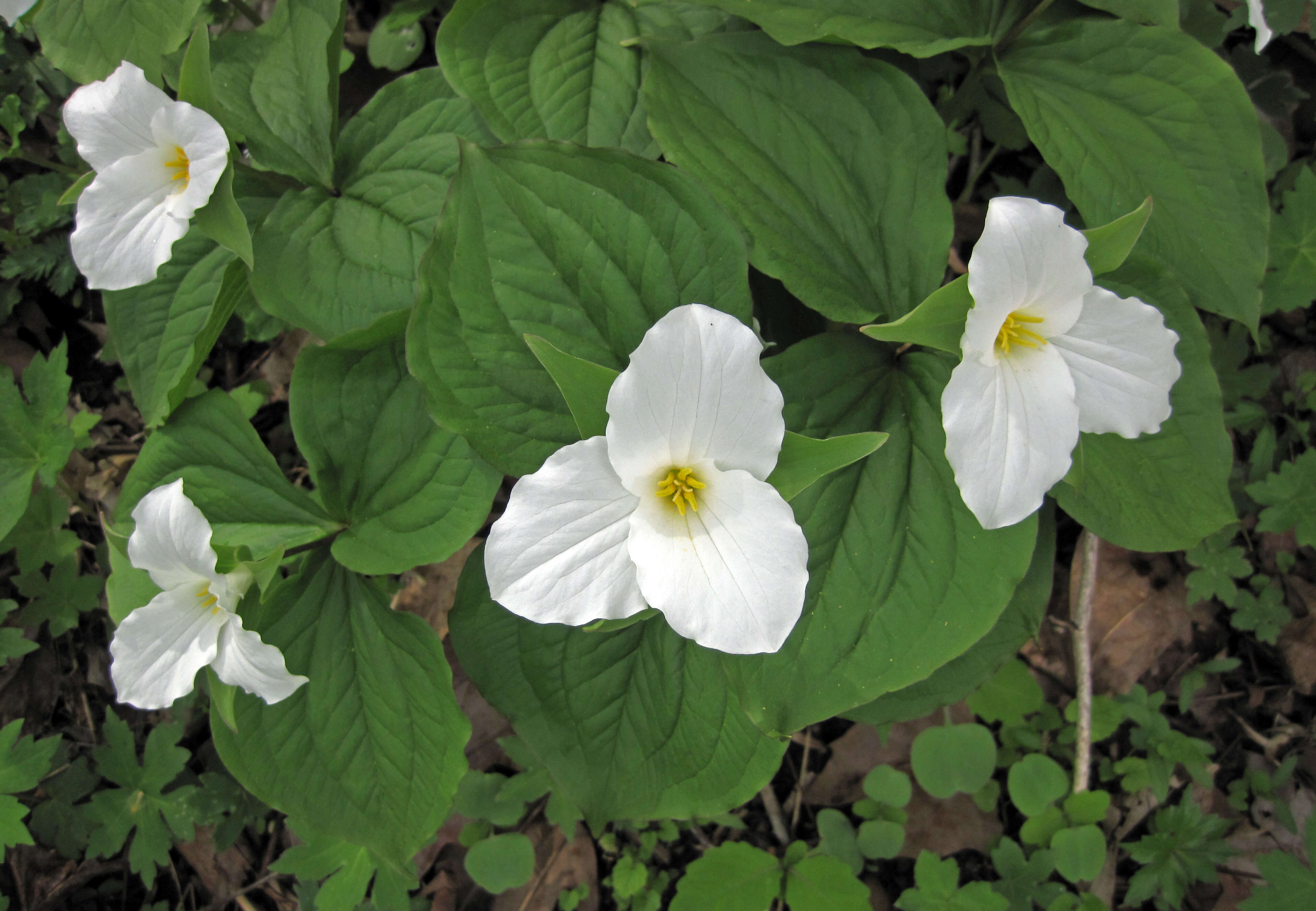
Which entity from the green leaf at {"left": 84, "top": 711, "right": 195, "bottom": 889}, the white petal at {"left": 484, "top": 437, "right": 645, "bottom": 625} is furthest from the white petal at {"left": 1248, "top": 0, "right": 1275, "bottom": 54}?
the green leaf at {"left": 84, "top": 711, "right": 195, "bottom": 889}

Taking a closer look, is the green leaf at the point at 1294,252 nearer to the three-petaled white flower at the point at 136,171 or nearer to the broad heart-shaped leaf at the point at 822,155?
the broad heart-shaped leaf at the point at 822,155

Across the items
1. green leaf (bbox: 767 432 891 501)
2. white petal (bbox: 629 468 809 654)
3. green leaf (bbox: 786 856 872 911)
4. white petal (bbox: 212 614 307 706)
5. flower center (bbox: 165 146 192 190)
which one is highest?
flower center (bbox: 165 146 192 190)

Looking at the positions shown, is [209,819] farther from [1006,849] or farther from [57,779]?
[1006,849]

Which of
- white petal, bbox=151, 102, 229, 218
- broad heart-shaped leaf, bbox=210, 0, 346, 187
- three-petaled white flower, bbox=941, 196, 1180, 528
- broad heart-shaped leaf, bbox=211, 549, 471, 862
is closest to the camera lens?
three-petaled white flower, bbox=941, 196, 1180, 528

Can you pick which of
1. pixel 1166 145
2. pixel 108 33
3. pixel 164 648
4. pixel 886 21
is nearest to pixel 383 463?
pixel 164 648

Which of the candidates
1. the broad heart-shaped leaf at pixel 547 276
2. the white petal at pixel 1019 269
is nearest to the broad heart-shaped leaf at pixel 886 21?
the broad heart-shaped leaf at pixel 547 276

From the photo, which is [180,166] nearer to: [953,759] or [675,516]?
[675,516]

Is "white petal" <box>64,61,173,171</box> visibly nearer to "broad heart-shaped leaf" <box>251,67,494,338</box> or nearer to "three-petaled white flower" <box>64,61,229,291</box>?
"three-petaled white flower" <box>64,61,229,291</box>
